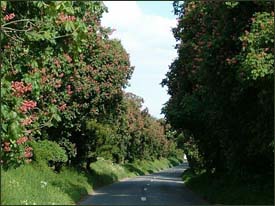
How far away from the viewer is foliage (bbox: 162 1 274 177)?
1608cm

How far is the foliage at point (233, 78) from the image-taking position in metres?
16.1

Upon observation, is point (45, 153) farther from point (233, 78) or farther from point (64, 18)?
point (64, 18)

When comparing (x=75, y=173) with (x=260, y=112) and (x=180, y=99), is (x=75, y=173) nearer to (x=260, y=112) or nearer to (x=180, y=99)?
(x=180, y=99)

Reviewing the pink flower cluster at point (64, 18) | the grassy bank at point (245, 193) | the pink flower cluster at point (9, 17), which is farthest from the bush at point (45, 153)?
the pink flower cluster at point (64, 18)

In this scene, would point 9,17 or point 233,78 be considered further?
point 233,78

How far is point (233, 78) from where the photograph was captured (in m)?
19.5

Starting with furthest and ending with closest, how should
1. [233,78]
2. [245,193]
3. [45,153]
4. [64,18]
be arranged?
[45,153], [245,193], [233,78], [64,18]

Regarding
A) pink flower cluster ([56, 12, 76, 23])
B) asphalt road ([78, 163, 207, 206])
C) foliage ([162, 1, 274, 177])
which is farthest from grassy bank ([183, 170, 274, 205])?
pink flower cluster ([56, 12, 76, 23])

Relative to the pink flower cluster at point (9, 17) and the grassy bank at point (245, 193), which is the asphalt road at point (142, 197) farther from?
the pink flower cluster at point (9, 17)

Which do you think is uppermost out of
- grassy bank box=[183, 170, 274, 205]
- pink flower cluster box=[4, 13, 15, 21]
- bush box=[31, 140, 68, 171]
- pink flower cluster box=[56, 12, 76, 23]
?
pink flower cluster box=[4, 13, 15, 21]

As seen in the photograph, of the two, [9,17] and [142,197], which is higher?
[9,17]

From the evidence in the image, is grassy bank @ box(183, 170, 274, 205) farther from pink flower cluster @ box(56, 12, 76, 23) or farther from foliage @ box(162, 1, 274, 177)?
pink flower cluster @ box(56, 12, 76, 23)

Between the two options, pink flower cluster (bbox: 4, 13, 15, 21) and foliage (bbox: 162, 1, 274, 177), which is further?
foliage (bbox: 162, 1, 274, 177)

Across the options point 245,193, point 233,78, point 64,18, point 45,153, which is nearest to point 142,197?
point 45,153
